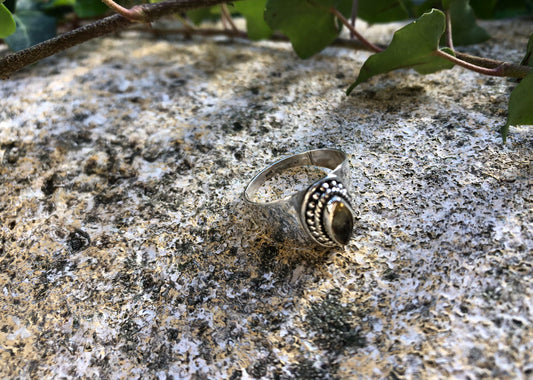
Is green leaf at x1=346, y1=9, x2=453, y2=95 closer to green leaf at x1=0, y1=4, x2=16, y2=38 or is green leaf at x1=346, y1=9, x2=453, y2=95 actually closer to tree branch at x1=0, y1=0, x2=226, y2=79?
tree branch at x1=0, y1=0, x2=226, y2=79

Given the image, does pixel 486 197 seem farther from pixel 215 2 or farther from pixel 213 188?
pixel 215 2

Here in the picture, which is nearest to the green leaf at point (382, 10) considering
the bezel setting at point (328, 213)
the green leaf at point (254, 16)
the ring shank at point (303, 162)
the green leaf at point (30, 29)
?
the green leaf at point (254, 16)

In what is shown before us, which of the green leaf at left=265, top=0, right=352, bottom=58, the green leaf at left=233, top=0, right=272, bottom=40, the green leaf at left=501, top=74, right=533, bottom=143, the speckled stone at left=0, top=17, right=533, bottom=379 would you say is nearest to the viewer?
the speckled stone at left=0, top=17, right=533, bottom=379

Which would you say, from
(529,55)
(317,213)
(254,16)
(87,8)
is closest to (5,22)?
(87,8)

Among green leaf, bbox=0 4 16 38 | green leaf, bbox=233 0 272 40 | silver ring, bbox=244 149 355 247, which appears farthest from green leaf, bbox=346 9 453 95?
green leaf, bbox=0 4 16 38

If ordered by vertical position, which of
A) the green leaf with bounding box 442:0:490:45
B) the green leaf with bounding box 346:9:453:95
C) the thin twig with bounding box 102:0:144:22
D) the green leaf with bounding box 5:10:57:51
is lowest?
the green leaf with bounding box 442:0:490:45

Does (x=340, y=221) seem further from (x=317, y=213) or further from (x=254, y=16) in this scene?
(x=254, y=16)
